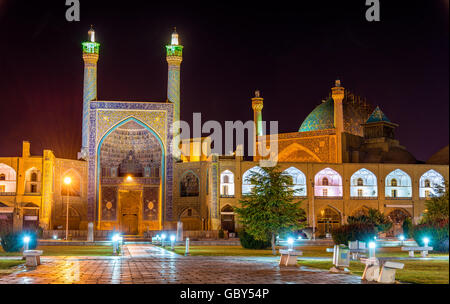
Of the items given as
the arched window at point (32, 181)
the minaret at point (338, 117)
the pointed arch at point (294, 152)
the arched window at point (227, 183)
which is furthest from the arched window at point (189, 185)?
the minaret at point (338, 117)

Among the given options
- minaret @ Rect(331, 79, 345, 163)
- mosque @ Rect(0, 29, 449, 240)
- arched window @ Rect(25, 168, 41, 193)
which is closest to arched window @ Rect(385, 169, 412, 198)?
mosque @ Rect(0, 29, 449, 240)

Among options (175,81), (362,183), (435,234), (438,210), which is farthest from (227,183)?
(435,234)

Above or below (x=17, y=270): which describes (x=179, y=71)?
above

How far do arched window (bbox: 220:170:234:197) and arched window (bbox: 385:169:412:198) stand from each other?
9.19 m

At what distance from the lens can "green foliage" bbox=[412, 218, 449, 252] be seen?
15945 mm

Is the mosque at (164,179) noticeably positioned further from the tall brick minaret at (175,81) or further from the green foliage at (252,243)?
the green foliage at (252,243)

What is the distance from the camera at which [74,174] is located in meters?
33.4

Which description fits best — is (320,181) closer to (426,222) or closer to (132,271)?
(426,222)

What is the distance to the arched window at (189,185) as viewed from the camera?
3453cm

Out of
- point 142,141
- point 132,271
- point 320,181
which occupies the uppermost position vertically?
point 142,141

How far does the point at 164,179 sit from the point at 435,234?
66.7 ft

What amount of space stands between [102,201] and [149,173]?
3244mm
